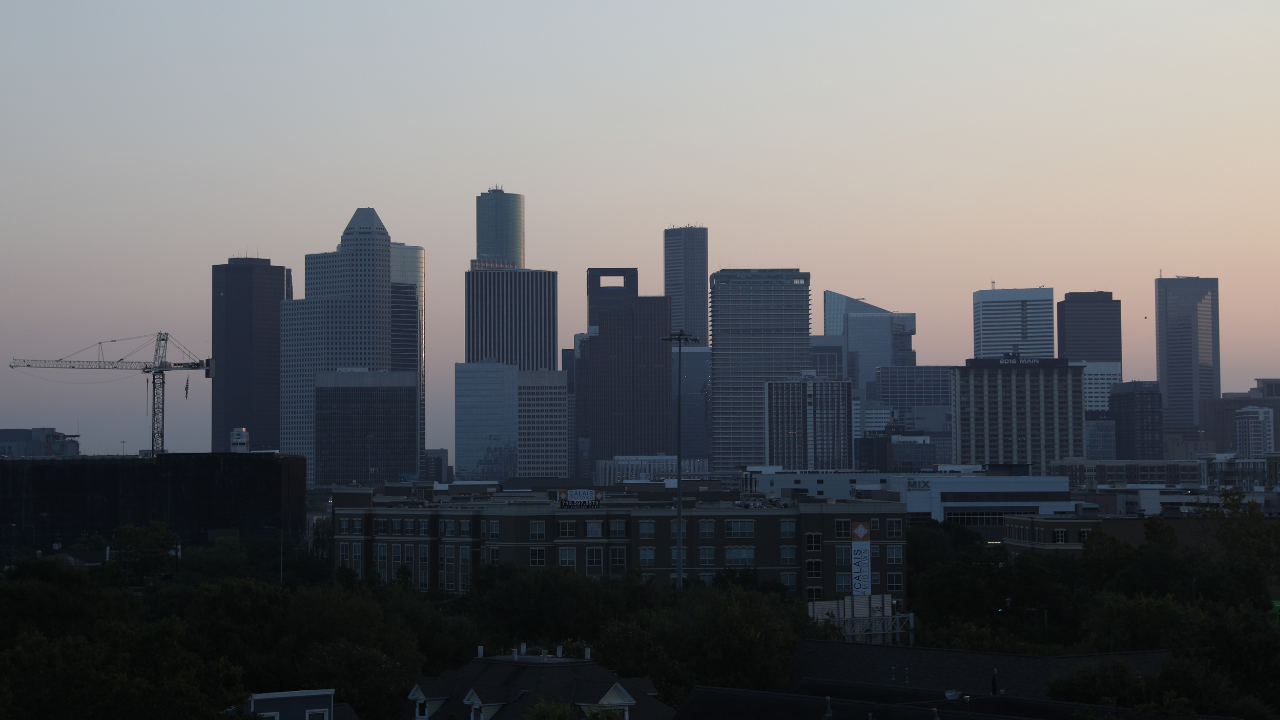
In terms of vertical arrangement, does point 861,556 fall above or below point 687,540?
below

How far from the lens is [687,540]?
424 ft

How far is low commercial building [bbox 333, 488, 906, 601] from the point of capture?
425 feet

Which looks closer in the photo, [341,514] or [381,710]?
[381,710]

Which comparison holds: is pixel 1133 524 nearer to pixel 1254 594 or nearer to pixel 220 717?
pixel 1254 594

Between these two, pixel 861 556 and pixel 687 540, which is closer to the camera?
pixel 861 556

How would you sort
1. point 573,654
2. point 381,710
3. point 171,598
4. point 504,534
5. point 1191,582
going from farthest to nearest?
point 504,534 → point 1191,582 → point 171,598 → point 573,654 → point 381,710

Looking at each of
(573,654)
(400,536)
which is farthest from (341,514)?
(573,654)

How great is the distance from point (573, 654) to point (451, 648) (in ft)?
35.4

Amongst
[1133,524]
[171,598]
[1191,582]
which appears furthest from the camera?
[1133,524]

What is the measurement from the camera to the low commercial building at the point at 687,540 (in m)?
130

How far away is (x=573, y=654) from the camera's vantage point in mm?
74125

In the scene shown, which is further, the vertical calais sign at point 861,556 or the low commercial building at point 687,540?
the low commercial building at point 687,540

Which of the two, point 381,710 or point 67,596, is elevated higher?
point 67,596

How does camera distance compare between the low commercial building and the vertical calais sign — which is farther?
the low commercial building
